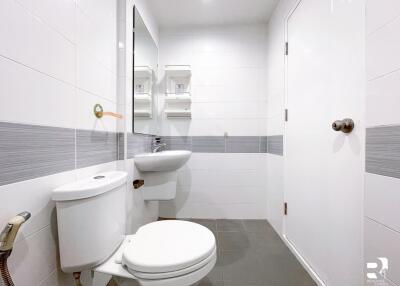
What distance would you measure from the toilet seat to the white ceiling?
2028 millimetres

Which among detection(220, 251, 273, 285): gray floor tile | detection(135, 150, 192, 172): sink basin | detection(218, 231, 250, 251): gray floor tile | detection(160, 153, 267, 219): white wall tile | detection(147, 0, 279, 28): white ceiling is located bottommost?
Answer: detection(220, 251, 273, 285): gray floor tile

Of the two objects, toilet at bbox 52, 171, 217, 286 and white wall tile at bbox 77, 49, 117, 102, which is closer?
toilet at bbox 52, 171, 217, 286

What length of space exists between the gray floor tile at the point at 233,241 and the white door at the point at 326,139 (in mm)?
396

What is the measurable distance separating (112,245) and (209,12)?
221cm

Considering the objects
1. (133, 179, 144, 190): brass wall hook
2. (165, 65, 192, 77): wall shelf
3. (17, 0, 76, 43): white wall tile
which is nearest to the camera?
(17, 0, 76, 43): white wall tile

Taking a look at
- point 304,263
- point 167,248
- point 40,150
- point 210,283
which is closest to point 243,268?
point 210,283

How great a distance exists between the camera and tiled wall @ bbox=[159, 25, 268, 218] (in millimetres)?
2221

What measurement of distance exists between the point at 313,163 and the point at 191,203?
4.65 feet

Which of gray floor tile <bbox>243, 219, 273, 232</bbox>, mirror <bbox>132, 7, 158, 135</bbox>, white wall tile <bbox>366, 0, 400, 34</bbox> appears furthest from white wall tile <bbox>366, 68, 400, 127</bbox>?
gray floor tile <bbox>243, 219, 273, 232</bbox>

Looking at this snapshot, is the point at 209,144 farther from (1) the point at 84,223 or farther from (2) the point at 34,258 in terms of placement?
(2) the point at 34,258

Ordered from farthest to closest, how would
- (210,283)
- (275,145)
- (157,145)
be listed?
(157,145) < (275,145) < (210,283)

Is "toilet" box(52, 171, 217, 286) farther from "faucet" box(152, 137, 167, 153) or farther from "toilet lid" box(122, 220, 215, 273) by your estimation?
"faucet" box(152, 137, 167, 153)

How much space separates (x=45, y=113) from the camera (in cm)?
75

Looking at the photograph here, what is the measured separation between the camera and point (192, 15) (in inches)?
81.5
